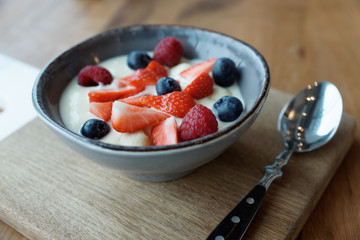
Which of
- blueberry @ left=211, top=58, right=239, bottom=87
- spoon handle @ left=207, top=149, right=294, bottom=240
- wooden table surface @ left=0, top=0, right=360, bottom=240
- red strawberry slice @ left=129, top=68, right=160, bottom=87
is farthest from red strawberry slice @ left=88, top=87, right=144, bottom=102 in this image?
wooden table surface @ left=0, top=0, right=360, bottom=240

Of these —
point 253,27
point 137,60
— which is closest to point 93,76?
point 137,60

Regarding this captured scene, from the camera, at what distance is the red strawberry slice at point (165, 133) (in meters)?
0.99

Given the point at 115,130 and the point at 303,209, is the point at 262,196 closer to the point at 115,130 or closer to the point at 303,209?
the point at 303,209

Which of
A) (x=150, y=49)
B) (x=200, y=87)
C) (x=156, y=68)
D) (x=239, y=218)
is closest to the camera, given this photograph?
(x=239, y=218)

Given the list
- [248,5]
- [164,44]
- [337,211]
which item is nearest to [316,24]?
[248,5]

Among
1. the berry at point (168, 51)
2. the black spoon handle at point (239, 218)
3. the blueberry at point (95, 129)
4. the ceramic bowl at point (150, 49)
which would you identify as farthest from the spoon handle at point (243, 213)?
the berry at point (168, 51)

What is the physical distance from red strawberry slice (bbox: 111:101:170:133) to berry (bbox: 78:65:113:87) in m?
0.22

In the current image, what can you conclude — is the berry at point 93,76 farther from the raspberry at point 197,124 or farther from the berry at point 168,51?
the raspberry at point 197,124

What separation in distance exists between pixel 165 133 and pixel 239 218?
300 millimetres

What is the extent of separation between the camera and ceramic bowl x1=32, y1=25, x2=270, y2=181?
2.87 ft

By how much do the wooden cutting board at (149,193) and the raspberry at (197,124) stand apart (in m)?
0.20

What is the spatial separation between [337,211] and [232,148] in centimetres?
38

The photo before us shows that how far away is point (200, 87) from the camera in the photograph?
1.17 m

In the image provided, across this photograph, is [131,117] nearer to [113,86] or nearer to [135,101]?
[135,101]
